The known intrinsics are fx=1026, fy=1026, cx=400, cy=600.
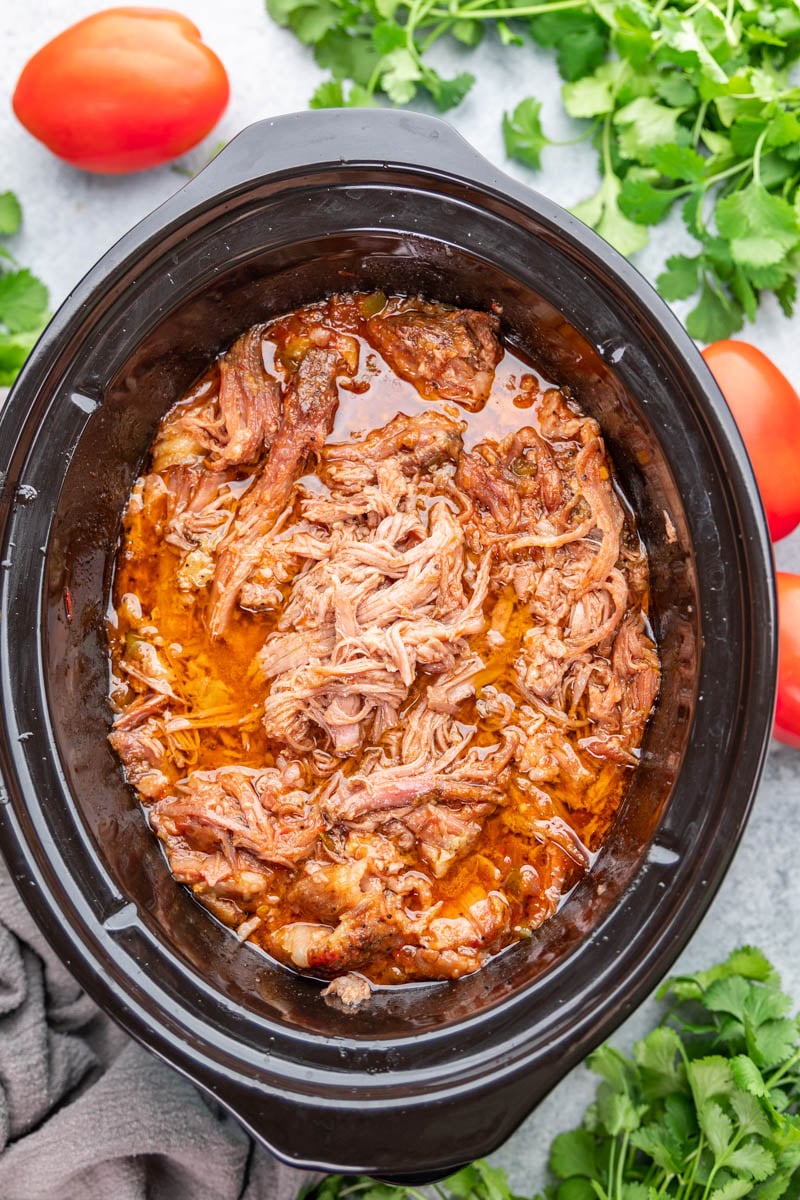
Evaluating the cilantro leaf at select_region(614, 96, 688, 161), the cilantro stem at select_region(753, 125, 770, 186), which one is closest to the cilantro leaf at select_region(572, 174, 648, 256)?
the cilantro leaf at select_region(614, 96, 688, 161)

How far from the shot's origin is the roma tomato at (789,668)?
314cm

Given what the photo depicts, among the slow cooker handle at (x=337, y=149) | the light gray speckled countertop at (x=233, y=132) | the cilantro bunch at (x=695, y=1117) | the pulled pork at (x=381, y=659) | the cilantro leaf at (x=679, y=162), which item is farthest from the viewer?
the light gray speckled countertop at (x=233, y=132)

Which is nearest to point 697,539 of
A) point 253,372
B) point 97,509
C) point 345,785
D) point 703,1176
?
point 345,785

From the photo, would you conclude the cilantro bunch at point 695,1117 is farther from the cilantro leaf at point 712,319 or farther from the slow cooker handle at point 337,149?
the slow cooker handle at point 337,149

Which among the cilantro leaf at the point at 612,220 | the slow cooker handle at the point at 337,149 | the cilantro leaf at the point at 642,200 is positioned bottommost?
the slow cooker handle at the point at 337,149

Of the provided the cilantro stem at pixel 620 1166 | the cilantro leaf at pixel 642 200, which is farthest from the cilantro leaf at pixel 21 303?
the cilantro stem at pixel 620 1166

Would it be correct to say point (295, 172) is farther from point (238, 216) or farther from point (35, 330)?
point (35, 330)

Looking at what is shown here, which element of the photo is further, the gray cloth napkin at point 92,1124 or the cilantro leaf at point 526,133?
the cilantro leaf at point 526,133

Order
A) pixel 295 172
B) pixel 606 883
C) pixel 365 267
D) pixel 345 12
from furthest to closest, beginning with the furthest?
pixel 345 12 < pixel 365 267 < pixel 606 883 < pixel 295 172

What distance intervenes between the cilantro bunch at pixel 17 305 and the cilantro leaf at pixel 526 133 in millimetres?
1586

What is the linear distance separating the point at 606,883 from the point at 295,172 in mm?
2011

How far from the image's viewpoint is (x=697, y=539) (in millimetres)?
2633

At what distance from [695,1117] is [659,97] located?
321 cm

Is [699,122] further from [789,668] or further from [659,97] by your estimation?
[789,668]
